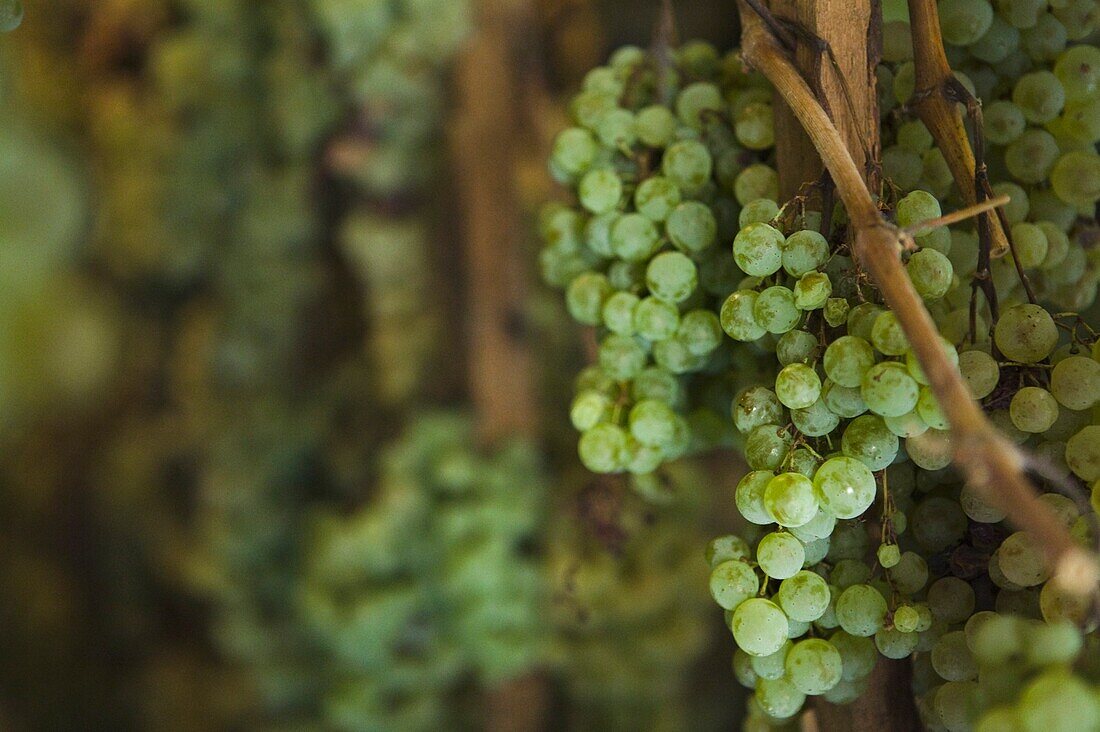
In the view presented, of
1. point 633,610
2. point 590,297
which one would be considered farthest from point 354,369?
point 590,297

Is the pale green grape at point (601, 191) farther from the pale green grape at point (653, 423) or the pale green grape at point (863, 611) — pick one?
the pale green grape at point (863, 611)

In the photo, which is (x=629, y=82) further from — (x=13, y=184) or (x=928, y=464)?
(x=13, y=184)

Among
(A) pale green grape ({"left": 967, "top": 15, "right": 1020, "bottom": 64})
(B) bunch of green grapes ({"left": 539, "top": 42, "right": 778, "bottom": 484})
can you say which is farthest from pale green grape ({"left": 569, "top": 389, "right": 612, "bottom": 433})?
(A) pale green grape ({"left": 967, "top": 15, "right": 1020, "bottom": 64})

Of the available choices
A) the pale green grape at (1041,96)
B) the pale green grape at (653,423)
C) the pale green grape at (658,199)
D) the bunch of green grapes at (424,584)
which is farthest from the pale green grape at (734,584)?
the bunch of green grapes at (424,584)

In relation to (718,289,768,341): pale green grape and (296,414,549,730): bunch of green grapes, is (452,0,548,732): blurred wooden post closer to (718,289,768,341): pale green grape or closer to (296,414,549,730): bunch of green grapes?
(296,414,549,730): bunch of green grapes

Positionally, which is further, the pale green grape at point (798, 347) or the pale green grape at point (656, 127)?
the pale green grape at point (656, 127)
